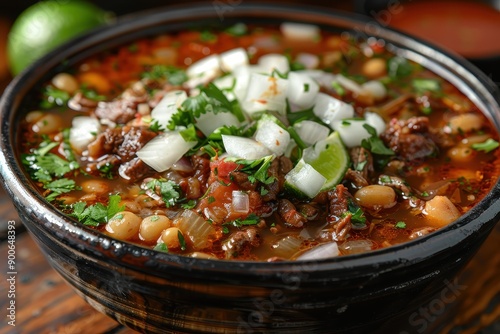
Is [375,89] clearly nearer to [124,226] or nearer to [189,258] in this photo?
[124,226]

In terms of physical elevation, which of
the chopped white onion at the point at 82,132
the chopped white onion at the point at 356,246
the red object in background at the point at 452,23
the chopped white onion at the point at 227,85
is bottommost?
the red object in background at the point at 452,23

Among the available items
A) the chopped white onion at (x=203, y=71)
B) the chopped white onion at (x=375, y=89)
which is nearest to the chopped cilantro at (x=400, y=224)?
the chopped white onion at (x=375, y=89)

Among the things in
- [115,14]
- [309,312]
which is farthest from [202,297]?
[115,14]

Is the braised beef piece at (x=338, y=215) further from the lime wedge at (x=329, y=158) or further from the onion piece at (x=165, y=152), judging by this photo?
the onion piece at (x=165, y=152)

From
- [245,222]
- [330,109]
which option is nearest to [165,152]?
[245,222]

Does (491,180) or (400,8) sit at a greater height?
(491,180)

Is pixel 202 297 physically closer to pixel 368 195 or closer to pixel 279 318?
pixel 279 318
